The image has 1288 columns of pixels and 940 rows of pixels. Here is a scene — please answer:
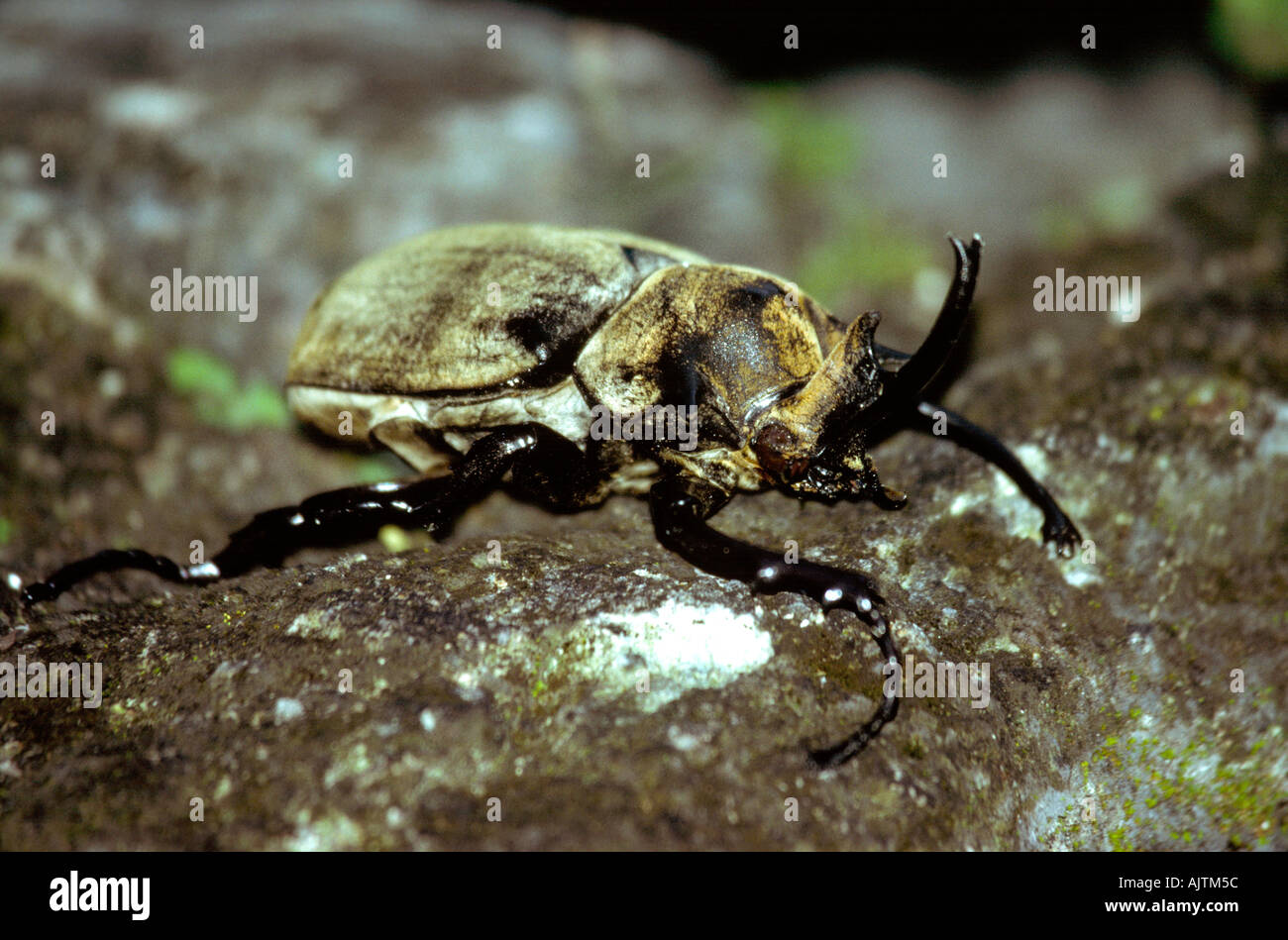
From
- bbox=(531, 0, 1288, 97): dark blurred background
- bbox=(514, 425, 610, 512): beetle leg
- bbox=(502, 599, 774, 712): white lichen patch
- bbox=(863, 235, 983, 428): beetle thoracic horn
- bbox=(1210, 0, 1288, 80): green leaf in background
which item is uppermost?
bbox=(531, 0, 1288, 97): dark blurred background

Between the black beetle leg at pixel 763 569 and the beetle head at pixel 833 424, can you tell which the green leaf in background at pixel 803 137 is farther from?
the black beetle leg at pixel 763 569

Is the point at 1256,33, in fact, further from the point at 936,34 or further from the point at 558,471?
the point at 558,471

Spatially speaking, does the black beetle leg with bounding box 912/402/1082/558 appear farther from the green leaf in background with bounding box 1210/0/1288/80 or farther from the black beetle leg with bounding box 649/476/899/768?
the green leaf in background with bounding box 1210/0/1288/80

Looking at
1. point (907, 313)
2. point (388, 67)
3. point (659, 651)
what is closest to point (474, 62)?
point (388, 67)

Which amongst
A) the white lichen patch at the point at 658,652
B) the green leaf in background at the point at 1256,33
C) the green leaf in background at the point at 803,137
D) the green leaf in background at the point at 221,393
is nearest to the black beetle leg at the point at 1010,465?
the white lichen patch at the point at 658,652

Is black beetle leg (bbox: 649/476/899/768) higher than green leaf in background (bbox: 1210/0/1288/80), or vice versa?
green leaf in background (bbox: 1210/0/1288/80)

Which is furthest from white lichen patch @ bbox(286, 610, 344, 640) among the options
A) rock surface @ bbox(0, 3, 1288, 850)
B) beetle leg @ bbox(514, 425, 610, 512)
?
beetle leg @ bbox(514, 425, 610, 512)

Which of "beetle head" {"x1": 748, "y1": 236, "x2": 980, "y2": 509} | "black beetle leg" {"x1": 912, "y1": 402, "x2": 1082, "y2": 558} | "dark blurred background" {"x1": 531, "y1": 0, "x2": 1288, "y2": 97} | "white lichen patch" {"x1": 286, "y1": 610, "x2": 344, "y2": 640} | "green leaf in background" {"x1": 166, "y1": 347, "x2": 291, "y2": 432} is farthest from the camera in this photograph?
"dark blurred background" {"x1": 531, "y1": 0, "x2": 1288, "y2": 97}
